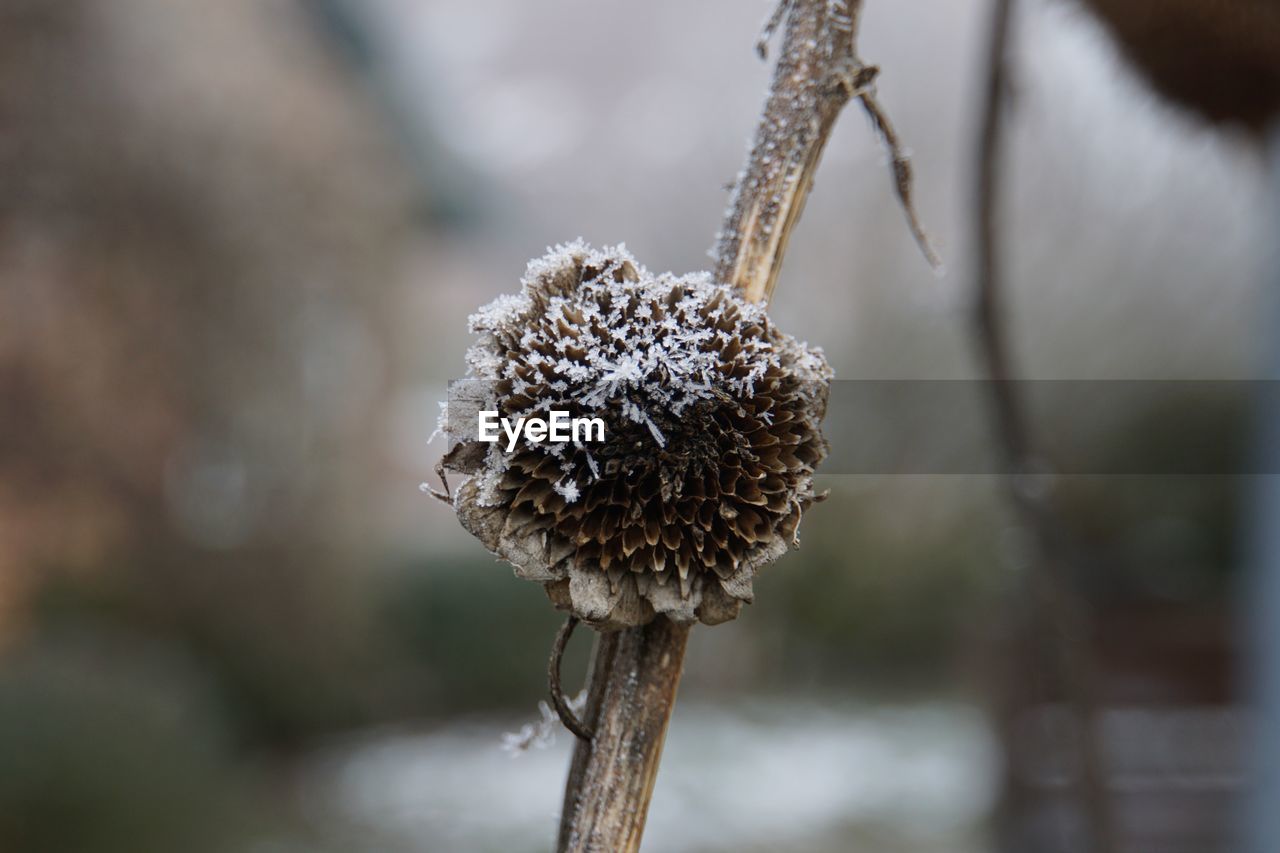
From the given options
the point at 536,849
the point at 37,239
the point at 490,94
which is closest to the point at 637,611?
the point at 536,849

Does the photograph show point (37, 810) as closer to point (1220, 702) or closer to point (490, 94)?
point (1220, 702)

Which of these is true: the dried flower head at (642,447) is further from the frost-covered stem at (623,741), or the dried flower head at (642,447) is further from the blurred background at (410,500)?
the blurred background at (410,500)

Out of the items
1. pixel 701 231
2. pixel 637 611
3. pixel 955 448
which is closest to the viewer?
pixel 637 611

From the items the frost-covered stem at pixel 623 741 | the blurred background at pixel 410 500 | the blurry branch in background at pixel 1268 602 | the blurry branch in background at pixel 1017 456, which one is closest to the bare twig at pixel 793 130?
the frost-covered stem at pixel 623 741

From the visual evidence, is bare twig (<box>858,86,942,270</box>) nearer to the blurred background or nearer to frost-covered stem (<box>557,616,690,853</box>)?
frost-covered stem (<box>557,616,690,853</box>)

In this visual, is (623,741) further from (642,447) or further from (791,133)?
(791,133)
